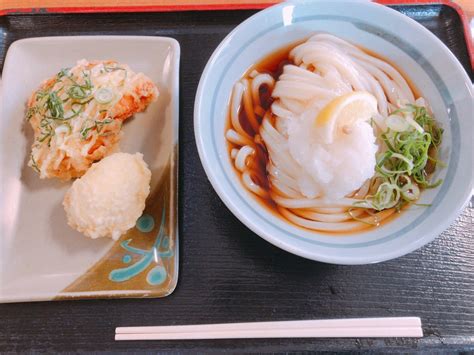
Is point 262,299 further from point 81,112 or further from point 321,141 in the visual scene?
point 81,112

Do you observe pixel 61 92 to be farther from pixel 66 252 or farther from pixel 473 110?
pixel 473 110

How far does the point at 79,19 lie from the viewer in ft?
6.07

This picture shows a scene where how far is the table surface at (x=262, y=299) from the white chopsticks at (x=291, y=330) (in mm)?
22

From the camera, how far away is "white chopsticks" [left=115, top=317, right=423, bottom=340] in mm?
1326

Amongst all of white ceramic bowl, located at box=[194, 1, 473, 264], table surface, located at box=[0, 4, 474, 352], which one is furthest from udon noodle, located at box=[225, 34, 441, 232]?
table surface, located at box=[0, 4, 474, 352]

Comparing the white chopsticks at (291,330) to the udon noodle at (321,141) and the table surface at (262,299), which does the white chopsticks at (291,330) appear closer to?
the table surface at (262,299)

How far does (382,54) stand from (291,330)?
105 cm

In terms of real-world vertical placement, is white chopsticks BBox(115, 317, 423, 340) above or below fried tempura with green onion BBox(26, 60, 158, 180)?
below

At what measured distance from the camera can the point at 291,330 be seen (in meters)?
1.33

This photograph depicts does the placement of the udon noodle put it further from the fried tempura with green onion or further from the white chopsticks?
the fried tempura with green onion

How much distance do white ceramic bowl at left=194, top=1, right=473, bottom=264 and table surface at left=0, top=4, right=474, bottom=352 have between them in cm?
20

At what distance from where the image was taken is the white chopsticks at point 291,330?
4.35 ft

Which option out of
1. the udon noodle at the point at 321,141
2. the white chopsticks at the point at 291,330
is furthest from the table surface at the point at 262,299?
the udon noodle at the point at 321,141

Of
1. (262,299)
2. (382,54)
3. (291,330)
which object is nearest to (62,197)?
(262,299)
